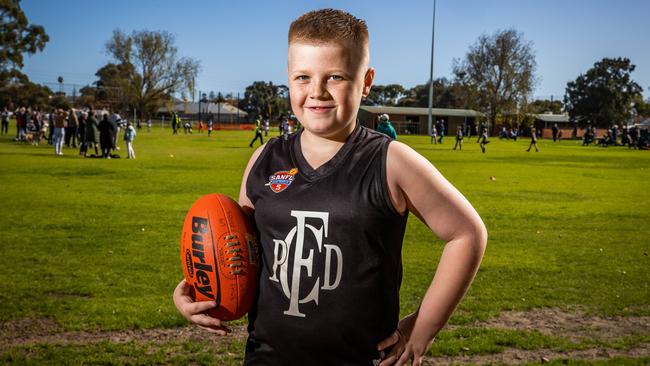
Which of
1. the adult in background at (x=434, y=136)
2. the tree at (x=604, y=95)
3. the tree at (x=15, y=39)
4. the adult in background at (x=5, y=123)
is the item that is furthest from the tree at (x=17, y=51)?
→ the tree at (x=604, y=95)

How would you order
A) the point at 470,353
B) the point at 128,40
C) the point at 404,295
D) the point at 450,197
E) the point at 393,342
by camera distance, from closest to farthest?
1. the point at 450,197
2. the point at 393,342
3. the point at 470,353
4. the point at 404,295
5. the point at 128,40

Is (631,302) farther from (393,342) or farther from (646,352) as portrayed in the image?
(393,342)

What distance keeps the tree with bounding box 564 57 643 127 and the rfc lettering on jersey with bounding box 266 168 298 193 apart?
100078 millimetres

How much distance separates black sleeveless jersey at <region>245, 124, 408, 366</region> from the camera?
2.10 meters

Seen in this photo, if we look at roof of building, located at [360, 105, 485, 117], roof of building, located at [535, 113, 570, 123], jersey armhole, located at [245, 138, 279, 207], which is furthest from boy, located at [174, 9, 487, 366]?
roof of building, located at [535, 113, 570, 123]

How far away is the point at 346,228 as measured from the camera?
2100mm

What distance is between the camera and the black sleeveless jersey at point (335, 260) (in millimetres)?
2102

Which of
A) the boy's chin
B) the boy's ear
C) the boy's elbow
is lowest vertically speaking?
the boy's elbow

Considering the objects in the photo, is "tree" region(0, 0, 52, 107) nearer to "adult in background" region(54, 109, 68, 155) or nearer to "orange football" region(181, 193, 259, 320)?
"adult in background" region(54, 109, 68, 155)

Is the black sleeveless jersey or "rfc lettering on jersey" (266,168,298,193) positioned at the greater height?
"rfc lettering on jersey" (266,168,298,193)

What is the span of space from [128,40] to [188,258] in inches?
3177

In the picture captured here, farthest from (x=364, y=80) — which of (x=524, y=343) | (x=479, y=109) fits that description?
(x=479, y=109)

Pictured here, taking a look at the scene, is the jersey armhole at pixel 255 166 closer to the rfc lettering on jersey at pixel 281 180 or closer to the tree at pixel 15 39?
the rfc lettering on jersey at pixel 281 180

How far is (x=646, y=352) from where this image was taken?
5.27 m
